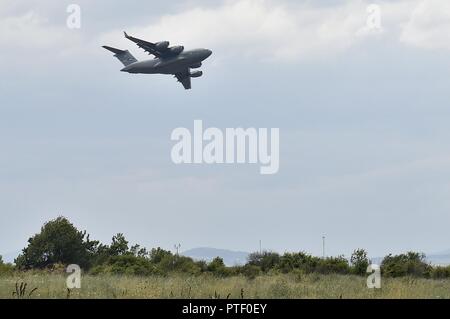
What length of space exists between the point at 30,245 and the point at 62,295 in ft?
111

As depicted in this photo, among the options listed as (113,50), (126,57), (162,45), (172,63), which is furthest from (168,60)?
(126,57)

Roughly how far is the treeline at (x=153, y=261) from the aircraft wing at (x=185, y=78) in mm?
21300

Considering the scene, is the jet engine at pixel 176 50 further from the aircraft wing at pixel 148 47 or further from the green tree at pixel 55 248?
the green tree at pixel 55 248

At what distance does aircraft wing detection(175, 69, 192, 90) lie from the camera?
72812mm

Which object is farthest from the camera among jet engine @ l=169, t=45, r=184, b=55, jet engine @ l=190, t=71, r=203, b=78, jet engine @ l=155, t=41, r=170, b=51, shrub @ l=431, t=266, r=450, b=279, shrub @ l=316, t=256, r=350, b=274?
jet engine @ l=190, t=71, r=203, b=78

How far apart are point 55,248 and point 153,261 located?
687 cm

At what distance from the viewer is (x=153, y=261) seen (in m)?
48.1

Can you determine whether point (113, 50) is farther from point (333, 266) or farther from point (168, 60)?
point (333, 266)

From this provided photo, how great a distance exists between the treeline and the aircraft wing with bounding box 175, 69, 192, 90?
2130 cm

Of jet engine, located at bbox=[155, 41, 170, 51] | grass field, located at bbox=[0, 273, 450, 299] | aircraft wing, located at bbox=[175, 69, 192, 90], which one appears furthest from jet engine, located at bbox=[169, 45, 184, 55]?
grass field, located at bbox=[0, 273, 450, 299]

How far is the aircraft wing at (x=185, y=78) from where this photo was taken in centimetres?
7281

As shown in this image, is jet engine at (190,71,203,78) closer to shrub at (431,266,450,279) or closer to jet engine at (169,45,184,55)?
jet engine at (169,45,184,55)
